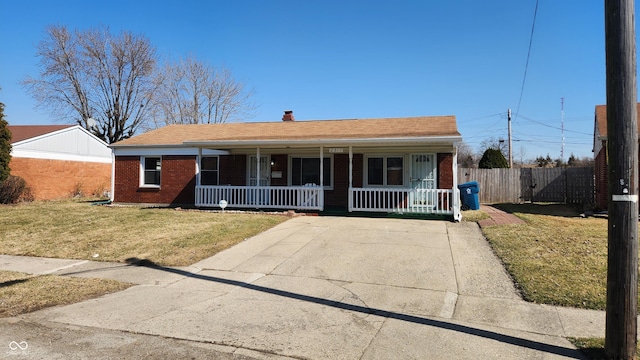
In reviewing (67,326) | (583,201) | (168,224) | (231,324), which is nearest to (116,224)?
(168,224)

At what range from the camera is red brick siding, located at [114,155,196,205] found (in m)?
16.7

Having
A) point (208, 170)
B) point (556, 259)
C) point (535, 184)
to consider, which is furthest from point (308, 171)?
point (535, 184)

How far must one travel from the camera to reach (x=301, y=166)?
15.9 meters

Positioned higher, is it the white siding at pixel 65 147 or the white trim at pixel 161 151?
the white siding at pixel 65 147

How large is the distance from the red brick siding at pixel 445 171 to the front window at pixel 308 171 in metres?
4.44

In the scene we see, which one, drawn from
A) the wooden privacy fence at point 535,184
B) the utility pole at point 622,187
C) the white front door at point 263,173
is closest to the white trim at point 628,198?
the utility pole at point 622,187

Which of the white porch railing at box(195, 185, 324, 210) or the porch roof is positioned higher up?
the porch roof

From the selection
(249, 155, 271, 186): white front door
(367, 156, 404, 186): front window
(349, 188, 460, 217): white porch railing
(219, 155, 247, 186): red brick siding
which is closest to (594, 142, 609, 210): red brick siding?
(349, 188, 460, 217): white porch railing

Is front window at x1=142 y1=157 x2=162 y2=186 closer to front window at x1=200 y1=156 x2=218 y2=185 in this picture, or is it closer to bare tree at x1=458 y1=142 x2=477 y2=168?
front window at x1=200 y1=156 x2=218 y2=185

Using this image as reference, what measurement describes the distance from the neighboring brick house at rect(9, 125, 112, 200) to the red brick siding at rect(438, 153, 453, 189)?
780 inches

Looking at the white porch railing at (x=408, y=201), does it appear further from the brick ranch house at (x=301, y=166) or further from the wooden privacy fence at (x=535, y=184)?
the wooden privacy fence at (x=535, y=184)

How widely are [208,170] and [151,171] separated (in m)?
2.95

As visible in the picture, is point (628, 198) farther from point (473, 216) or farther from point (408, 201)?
point (408, 201)

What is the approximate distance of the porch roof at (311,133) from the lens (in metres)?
12.8
